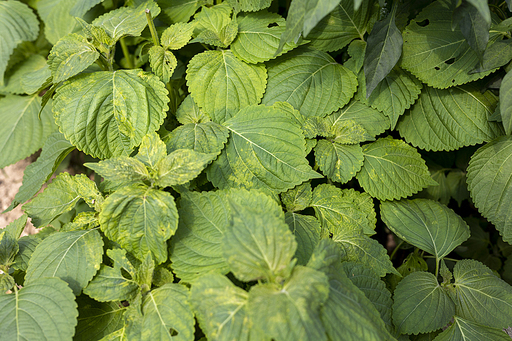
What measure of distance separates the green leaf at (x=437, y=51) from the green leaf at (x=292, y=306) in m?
1.03

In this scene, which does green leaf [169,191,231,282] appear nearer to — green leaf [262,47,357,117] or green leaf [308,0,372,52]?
green leaf [262,47,357,117]

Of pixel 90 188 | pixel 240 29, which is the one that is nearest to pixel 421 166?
pixel 240 29

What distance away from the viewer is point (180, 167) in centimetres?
110

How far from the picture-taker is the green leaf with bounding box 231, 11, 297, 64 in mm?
1474

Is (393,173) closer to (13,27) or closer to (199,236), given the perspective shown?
(199,236)

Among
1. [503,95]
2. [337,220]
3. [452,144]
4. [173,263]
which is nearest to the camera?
[173,263]

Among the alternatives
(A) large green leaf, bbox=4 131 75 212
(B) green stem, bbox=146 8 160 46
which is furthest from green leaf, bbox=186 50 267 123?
(A) large green leaf, bbox=4 131 75 212

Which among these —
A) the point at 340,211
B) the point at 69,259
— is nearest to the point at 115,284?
the point at 69,259

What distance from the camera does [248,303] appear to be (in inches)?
32.3

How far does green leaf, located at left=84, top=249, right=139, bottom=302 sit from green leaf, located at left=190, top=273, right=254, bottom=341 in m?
0.28

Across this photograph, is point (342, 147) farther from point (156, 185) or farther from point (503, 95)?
point (156, 185)

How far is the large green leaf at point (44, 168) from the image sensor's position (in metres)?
1.49

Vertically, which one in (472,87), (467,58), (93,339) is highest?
(467,58)

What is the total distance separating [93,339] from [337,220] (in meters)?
0.94
